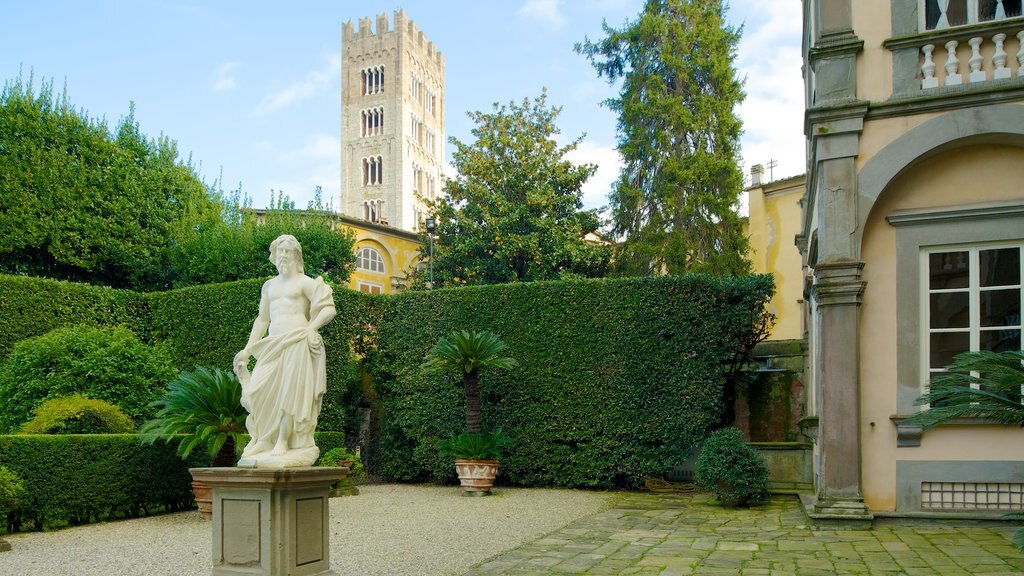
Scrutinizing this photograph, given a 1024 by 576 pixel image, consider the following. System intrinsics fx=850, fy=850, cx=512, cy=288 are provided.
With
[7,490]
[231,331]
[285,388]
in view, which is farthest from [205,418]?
[285,388]

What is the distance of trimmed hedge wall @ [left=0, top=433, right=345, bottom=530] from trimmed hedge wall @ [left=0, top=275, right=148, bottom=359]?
5.19 m

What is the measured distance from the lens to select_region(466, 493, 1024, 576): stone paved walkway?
23.2 feet

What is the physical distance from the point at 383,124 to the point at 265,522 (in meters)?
69.3

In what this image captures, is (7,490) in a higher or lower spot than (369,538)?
higher

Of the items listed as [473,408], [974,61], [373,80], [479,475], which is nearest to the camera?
[974,61]

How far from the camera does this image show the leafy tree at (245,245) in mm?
20031

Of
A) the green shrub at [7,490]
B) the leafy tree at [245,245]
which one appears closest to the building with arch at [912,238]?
the green shrub at [7,490]

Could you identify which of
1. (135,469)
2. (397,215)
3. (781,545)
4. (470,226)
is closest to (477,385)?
(135,469)

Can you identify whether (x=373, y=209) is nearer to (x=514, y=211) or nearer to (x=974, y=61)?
(x=514, y=211)

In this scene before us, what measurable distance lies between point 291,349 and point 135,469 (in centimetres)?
619

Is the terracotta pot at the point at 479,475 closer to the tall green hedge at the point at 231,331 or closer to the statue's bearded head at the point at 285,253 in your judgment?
the tall green hedge at the point at 231,331

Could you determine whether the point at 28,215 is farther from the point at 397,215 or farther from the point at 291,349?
the point at 397,215

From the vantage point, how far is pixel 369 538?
9469 mm

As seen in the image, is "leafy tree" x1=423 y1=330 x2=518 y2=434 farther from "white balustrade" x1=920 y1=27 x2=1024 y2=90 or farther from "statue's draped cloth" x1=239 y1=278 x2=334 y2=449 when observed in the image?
"white balustrade" x1=920 y1=27 x2=1024 y2=90
